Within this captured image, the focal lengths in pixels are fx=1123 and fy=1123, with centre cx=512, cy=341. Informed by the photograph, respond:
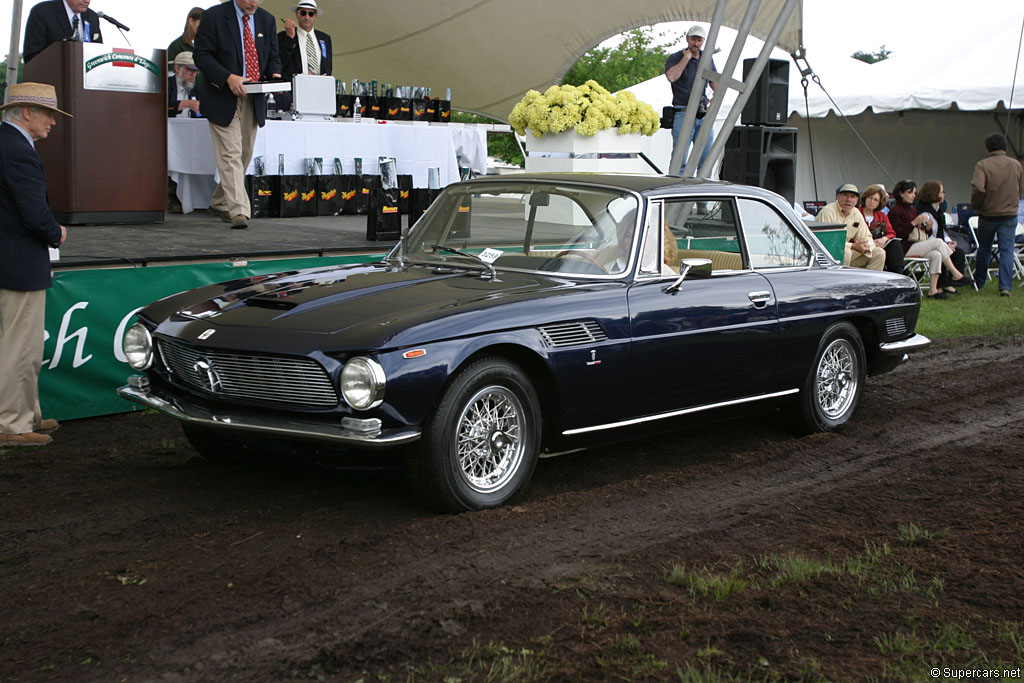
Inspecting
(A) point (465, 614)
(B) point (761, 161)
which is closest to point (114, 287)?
(A) point (465, 614)

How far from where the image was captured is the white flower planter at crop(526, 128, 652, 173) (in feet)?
41.6

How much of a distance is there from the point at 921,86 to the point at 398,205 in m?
12.4

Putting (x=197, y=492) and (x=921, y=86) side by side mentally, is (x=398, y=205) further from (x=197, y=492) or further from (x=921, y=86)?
(x=921, y=86)

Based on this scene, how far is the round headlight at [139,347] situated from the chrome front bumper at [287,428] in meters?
0.37

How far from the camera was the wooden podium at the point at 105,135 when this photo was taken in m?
9.16

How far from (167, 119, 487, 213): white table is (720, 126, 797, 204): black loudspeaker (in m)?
3.04

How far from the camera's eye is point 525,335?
197 inches

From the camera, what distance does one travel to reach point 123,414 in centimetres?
734

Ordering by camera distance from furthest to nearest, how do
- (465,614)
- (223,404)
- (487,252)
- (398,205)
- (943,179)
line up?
(943,179) < (398,205) < (487,252) < (223,404) < (465,614)

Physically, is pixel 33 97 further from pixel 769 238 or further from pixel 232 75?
pixel 769 238

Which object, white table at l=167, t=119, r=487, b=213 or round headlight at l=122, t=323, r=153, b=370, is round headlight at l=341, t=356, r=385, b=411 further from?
white table at l=167, t=119, r=487, b=213

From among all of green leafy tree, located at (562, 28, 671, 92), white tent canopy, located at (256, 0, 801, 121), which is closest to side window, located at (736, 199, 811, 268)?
white tent canopy, located at (256, 0, 801, 121)

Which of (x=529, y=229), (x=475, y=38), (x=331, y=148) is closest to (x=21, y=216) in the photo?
(x=529, y=229)

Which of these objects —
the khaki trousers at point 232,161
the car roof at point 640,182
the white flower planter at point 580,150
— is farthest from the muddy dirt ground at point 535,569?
the white flower planter at point 580,150
